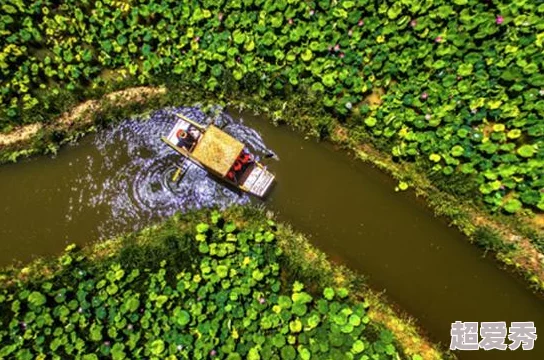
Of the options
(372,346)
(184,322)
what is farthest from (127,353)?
(372,346)

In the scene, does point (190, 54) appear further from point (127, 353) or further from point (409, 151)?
point (127, 353)

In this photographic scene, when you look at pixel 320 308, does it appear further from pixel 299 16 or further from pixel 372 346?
pixel 299 16

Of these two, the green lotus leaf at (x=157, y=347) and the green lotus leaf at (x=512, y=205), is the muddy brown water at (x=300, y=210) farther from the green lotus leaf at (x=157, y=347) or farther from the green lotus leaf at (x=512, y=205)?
the green lotus leaf at (x=157, y=347)

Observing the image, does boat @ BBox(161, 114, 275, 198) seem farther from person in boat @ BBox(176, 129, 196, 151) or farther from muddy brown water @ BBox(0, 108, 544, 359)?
muddy brown water @ BBox(0, 108, 544, 359)

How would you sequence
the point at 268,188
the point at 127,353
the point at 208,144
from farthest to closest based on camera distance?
the point at 268,188, the point at 208,144, the point at 127,353

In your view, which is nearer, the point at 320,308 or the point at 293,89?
the point at 320,308

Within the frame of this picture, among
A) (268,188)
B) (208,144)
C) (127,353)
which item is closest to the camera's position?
(127,353)

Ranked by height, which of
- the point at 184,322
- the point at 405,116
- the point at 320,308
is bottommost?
the point at 184,322

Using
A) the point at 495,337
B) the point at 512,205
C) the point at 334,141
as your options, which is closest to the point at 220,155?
the point at 334,141

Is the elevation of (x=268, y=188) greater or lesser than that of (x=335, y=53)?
lesser
